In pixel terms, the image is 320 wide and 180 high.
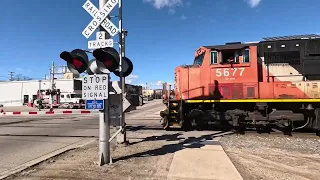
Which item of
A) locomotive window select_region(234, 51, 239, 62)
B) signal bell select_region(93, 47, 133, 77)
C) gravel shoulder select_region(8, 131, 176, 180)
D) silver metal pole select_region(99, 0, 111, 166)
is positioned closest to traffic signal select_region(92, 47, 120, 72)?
signal bell select_region(93, 47, 133, 77)

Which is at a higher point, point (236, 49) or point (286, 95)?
point (236, 49)

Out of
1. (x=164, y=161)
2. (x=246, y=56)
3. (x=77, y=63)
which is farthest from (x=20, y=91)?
(x=164, y=161)

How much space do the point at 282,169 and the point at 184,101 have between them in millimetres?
6858

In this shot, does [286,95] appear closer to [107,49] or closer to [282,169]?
[282,169]

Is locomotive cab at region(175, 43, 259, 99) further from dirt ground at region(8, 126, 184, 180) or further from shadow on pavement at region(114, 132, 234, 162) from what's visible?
dirt ground at region(8, 126, 184, 180)

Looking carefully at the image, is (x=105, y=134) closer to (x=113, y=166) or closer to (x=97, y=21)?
(x=113, y=166)

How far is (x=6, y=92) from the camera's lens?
219ft

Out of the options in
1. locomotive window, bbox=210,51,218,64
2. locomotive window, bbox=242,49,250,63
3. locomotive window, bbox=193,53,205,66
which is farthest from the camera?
locomotive window, bbox=193,53,205,66

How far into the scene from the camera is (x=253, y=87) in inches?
469

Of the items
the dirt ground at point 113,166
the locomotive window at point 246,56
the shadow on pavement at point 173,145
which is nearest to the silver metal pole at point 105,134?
the dirt ground at point 113,166

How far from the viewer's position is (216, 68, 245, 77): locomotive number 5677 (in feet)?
39.5

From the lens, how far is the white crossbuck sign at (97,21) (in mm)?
6660

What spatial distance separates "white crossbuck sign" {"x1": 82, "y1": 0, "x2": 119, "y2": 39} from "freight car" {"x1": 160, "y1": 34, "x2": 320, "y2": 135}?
6589 mm

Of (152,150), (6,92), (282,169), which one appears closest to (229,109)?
(152,150)
